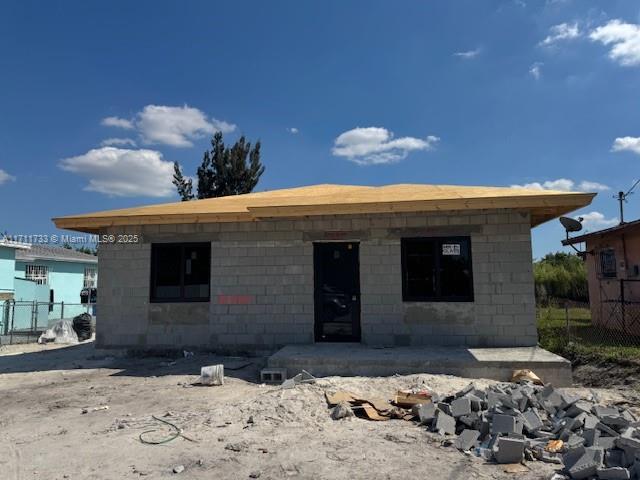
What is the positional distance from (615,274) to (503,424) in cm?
1246

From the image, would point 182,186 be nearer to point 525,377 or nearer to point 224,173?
point 224,173

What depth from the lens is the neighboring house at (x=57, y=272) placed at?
23750 mm

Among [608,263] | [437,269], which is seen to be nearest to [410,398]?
[437,269]

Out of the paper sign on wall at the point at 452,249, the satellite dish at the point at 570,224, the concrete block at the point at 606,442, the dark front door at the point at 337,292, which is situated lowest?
the concrete block at the point at 606,442

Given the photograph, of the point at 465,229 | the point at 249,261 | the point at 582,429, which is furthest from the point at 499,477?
the point at 249,261

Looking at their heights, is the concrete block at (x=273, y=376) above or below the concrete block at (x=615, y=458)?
above

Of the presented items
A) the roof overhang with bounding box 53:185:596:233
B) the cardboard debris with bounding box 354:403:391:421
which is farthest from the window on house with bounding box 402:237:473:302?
the cardboard debris with bounding box 354:403:391:421

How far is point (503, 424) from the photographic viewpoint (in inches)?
213

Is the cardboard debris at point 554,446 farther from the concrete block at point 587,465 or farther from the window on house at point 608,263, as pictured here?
the window on house at point 608,263

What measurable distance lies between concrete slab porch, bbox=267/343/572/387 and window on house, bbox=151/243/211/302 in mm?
3025

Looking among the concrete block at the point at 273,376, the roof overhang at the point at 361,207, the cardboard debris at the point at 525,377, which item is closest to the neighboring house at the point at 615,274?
the roof overhang at the point at 361,207

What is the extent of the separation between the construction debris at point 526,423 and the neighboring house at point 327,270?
9.37 feet

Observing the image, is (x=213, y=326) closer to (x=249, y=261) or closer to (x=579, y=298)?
(x=249, y=261)

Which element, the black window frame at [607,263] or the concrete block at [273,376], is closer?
the concrete block at [273,376]
